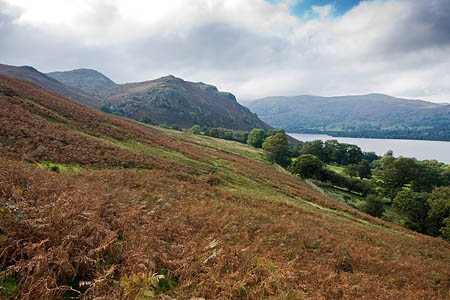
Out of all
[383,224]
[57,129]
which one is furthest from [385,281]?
[57,129]

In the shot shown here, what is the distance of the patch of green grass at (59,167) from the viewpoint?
13.4 m

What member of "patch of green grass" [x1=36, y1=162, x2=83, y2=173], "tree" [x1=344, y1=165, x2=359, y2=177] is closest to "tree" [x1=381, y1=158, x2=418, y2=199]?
"tree" [x1=344, y1=165, x2=359, y2=177]

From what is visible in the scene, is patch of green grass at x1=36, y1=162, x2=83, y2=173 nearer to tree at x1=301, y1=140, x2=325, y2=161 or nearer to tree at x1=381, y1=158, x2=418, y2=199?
tree at x1=381, y1=158, x2=418, y2=199

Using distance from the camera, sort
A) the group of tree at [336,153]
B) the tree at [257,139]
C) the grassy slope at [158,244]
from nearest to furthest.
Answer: the grassy slope at [158,244] < the group of tree at [336,153] < the tree at [257,139]

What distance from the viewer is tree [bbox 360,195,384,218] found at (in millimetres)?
41019

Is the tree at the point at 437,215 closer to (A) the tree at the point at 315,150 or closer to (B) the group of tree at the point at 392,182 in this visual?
(B) the group of tree at the point at 392,182

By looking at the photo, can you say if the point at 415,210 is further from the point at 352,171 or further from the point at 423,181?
the point at 352,171

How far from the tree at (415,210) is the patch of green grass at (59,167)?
4852 cm

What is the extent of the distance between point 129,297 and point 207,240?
3.96 m

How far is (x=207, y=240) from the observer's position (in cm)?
838

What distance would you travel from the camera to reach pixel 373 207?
41.2 metres

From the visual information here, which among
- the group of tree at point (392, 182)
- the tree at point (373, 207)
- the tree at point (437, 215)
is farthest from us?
the tree at point (373, 207)

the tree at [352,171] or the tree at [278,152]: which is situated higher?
the tree at [278,152]

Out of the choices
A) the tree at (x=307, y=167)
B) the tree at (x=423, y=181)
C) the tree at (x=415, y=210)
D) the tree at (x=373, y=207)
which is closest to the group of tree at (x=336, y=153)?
the tree at (x=423, y=181)
